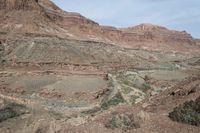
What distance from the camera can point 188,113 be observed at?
1155 cm

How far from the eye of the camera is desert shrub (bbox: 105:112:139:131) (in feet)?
37.0

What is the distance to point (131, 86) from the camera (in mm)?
26297

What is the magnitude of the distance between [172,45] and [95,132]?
120 meters

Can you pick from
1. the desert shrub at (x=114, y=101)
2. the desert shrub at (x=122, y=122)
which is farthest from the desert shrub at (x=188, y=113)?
the desert shrub at (x=114, y=101)

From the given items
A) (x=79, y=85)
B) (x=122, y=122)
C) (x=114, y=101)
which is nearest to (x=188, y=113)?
(x=122, y=122)

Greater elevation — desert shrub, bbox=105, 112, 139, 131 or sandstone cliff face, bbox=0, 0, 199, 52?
sandstone cliff face, bbox=0, 0, 199, 52

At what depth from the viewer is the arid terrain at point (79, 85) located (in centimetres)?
1184

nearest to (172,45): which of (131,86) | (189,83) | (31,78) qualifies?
(31,78)

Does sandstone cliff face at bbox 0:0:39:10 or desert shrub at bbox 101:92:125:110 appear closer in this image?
desert shrub at bbox 101:92:125:110

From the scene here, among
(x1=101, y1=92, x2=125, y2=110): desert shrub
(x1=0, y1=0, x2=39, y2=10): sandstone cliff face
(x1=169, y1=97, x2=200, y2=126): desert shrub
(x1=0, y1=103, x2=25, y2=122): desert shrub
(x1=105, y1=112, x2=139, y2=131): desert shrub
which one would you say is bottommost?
(x1=101, y1=92, x2=125, y2=110): desert shrub

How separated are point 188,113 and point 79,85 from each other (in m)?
21.3

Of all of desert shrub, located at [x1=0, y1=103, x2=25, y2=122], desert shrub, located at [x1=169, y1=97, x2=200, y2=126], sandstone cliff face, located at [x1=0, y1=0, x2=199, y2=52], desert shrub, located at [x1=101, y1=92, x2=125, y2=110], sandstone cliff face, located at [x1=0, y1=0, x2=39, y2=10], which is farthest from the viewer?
sandstone cliff face, located at [x1=0, y1=0, x2=39, y2=10]

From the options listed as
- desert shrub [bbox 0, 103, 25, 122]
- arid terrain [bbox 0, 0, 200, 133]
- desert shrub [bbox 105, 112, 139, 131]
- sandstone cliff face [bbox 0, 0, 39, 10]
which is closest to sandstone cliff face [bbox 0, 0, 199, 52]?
sandstone cliff face [bbox 0, 0, 39, 10]

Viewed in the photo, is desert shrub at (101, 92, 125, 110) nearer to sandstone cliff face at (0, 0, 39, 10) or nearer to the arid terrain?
the arid terrain
